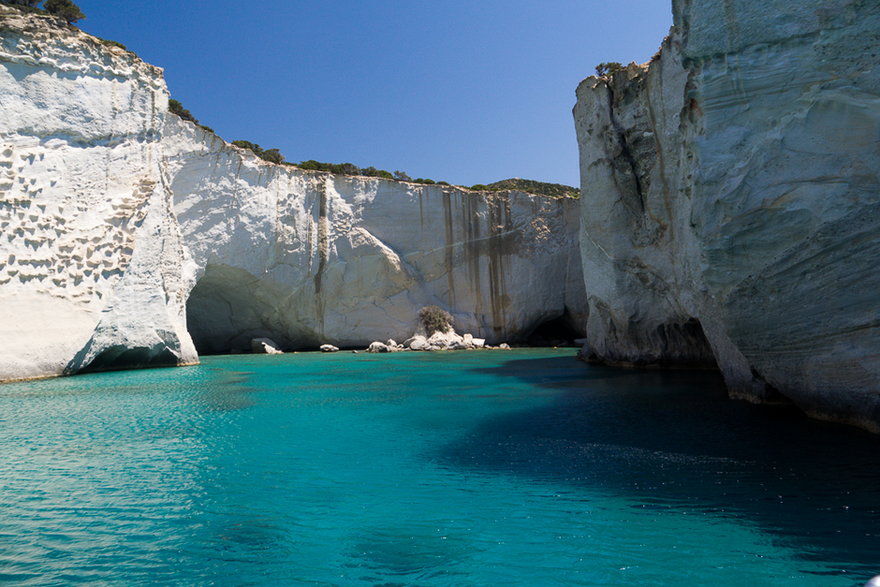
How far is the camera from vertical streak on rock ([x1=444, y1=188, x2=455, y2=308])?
31.4 metres

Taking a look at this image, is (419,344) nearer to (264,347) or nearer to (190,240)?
(264,347)

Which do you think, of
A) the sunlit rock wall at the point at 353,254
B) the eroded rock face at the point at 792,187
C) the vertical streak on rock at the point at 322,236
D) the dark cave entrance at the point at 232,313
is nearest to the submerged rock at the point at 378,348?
the sunlit rock wall at the point at 353,254

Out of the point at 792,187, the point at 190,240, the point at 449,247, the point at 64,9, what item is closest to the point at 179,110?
the point at 64,9

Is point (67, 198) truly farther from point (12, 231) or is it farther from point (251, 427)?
point (251, 427)

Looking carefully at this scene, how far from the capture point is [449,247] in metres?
31.5

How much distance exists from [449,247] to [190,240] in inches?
515

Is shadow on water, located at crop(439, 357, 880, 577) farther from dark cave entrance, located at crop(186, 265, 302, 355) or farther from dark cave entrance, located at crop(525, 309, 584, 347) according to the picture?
dark cave entrance, located at crop(525, 309, 584, 347)

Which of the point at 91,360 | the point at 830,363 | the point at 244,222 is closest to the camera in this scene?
the point at 830,363

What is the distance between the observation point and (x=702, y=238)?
8.07 meters

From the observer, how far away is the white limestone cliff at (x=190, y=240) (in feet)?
52.2

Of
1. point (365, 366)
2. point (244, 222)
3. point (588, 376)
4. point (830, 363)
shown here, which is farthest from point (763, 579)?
point (244, 222)

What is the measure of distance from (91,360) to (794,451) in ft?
56.6

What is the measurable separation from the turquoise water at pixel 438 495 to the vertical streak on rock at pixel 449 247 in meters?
21.2

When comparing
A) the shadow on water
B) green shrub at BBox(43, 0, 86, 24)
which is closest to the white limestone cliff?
green shrub at BBox(43, 0, 86, 24)
